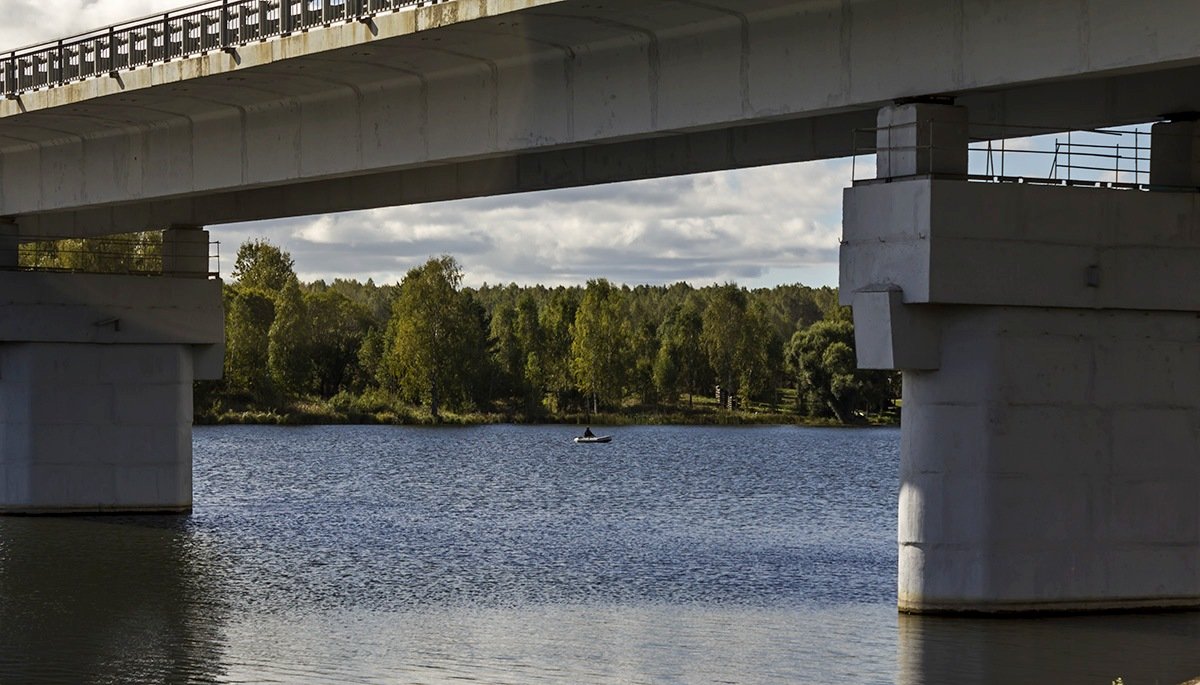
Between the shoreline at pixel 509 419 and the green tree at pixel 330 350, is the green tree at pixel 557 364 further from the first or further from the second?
the green tree at pixel 330 350

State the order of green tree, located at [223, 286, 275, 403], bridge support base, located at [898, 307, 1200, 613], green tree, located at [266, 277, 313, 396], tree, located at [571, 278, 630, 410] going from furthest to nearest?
tree, located at [571, 278, 630, 410] → green tree, located at [266, 277, 313, 396] → green tree, located at [223, 286, 275, 403] → bridge support base, located at [898, 307, 1200, 613]

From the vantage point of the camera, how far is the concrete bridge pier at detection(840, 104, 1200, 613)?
1193 inches

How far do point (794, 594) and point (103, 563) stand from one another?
15084mm

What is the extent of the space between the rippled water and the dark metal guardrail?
35.5 ft

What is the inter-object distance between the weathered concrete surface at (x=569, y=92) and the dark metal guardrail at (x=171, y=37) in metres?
0.45

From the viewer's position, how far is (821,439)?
139m

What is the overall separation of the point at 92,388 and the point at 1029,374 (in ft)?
97.6

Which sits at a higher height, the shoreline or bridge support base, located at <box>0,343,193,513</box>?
bridge support base, located at <box>0,343,193,513</box>

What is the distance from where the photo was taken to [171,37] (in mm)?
40281

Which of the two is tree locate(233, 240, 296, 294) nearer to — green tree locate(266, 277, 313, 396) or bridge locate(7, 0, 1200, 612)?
green tree locate(266, 277, 313, 396)

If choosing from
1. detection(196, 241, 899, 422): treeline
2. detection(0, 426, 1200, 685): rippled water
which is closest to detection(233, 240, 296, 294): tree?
detection(196, 241, 899, 422): treeline

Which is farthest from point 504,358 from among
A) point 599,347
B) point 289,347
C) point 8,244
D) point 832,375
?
point 8,244

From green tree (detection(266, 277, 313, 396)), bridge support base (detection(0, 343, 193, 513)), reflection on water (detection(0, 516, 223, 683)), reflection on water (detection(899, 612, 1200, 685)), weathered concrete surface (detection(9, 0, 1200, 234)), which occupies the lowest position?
reflection on water (detection(0, 516, 223, 683))

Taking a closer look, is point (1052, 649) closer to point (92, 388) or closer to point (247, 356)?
point (92, 388)
